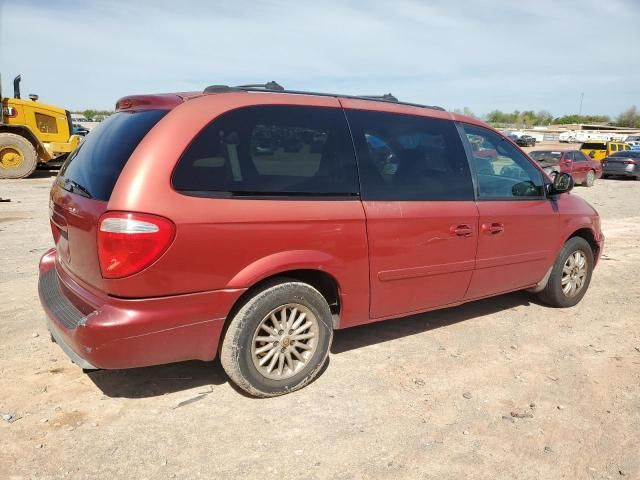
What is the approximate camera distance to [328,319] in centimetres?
337

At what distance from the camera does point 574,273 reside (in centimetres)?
512

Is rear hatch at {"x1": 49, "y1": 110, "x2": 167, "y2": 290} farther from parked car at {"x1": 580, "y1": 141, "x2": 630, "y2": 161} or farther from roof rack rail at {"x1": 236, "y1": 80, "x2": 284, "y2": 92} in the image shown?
parked car at {"x1": 580, "y1": 141, "x2": 630, "y2": 161}

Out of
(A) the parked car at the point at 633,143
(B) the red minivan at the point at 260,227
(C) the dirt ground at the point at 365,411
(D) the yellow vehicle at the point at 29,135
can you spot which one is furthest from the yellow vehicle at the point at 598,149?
(B) the red minivan at the point at 260,227

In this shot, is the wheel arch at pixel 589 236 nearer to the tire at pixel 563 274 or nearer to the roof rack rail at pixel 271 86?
the tire at pixel 563 274

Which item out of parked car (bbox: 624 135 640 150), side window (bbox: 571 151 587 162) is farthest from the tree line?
side window (bbox: 571 151 587 162)

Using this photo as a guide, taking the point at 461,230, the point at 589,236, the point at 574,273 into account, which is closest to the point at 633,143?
the point at 589,236

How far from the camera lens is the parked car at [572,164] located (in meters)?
19.7

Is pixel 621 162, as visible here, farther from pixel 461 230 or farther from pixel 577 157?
pixel 461 230

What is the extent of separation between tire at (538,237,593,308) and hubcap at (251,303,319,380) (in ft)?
8.98

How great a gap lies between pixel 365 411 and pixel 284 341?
0.64 meters

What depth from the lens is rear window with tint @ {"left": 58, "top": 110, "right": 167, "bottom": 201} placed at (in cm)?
281

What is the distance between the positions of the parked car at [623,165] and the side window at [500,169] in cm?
2185

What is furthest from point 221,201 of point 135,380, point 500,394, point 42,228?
point 42,228

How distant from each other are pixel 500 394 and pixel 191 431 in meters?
1.95
